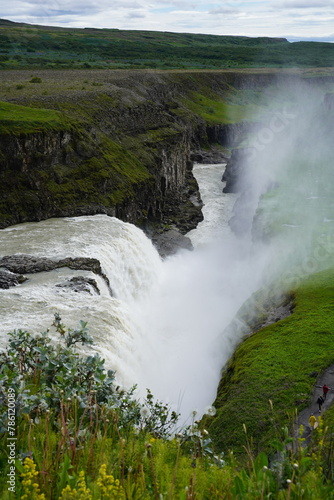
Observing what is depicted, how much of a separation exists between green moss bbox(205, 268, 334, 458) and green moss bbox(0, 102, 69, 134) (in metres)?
30.2

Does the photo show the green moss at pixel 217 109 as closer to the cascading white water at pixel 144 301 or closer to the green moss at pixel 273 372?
the cascading white water at pixel 144 301

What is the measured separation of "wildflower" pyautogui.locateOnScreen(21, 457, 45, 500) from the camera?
21.1ft

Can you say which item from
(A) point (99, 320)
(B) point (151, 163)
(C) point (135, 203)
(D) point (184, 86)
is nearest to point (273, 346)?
(A) point (99, 320)

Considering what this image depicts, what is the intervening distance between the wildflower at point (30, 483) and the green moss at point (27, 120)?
4488 centimetres

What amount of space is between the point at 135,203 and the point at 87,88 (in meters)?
27.4

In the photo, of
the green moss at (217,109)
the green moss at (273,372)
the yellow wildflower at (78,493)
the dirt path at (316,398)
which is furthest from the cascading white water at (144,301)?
the green moss at (217,109)

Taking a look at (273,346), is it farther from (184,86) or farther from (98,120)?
(184,86)

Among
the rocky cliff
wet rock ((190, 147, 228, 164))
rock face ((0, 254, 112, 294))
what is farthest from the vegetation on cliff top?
wet rock ((190, 147, 228, 164))

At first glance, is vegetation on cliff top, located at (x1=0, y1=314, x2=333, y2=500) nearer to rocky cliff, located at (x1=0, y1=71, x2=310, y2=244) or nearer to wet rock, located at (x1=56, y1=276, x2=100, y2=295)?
wet rock, located at (x1=56, y1=276, x2=100, y2=295)

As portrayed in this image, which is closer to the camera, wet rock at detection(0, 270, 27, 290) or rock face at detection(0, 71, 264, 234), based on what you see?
wet rock at detection(0, 270, 27, 290)

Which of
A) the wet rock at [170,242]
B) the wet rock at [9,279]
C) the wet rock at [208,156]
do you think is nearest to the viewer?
the wet rock at [9,279]

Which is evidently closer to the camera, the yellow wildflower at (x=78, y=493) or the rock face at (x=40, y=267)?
the yellow wildflower at (x=78, y=493)

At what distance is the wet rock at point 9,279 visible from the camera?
1228 inches

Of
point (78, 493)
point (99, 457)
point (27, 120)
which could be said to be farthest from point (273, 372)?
point (27, 120)
